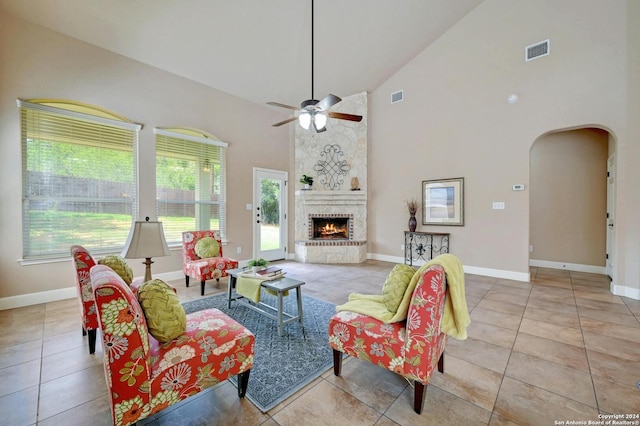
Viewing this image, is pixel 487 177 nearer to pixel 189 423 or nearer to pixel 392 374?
pixel 392 374

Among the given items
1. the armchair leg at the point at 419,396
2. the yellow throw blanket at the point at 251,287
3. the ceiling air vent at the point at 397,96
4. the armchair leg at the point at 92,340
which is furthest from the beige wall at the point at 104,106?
the armchair leg at the point at 419,396

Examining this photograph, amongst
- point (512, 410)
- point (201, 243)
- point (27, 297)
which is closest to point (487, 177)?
point (512, 410)

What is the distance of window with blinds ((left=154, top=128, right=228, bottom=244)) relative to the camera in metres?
4.48

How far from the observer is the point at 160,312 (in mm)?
1465

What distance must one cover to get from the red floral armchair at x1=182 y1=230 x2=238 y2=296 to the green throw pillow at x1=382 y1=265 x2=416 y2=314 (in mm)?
2898

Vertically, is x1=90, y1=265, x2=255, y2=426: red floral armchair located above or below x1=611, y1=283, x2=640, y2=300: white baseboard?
above

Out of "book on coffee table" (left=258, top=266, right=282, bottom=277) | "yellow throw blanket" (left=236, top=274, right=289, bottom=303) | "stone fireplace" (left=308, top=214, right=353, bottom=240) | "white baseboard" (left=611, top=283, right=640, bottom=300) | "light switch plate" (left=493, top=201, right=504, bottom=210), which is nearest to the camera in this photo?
"yellow throw blanket" (left=236, top=274, right=289, bottom=303)

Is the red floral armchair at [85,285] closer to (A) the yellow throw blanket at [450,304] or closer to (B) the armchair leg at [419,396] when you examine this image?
(A) the yellow throw blanket at [450,304]

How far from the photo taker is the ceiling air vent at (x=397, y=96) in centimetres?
594

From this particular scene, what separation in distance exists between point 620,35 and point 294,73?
4997mm

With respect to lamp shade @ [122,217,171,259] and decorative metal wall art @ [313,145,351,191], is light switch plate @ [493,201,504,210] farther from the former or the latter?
lamp shade @ [122,217,171,259]

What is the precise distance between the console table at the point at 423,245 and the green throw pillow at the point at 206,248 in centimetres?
374

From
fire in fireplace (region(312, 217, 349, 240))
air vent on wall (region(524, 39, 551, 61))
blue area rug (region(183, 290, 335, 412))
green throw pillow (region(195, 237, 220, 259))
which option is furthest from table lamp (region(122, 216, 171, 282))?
air vent on wall (region(524, 39, 551, 61))

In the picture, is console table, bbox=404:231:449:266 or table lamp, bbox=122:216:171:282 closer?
table lamp, bbox=122:216:171:282
